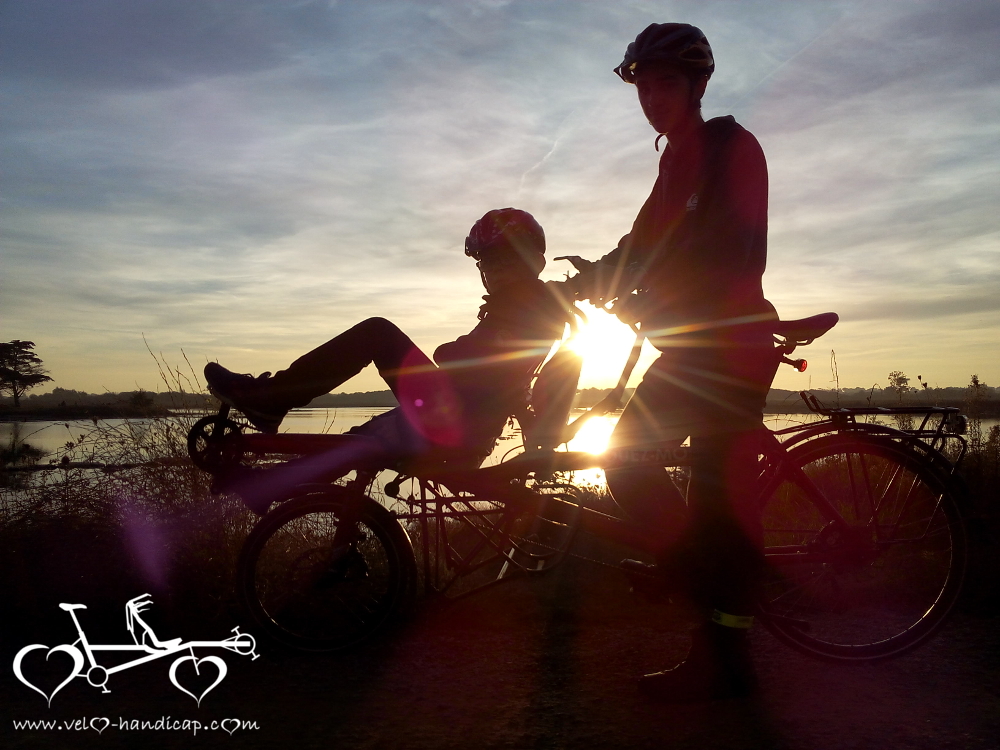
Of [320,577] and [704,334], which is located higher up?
[704,334]

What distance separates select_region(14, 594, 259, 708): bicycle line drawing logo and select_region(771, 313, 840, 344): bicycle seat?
2742mm

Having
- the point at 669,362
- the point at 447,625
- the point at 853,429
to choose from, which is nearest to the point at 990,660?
the point at 853,429

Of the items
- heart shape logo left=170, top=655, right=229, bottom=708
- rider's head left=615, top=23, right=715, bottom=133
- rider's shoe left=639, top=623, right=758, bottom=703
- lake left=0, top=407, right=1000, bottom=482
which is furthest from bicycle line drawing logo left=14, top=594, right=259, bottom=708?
rider's head left=615, top=23, right=715, bottom=133

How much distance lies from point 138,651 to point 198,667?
0.42 metres

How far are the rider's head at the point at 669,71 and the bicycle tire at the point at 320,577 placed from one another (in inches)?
85.8

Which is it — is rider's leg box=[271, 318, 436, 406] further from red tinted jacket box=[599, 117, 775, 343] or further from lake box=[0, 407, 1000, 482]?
red tinted jacket box=[599, 117, 775, 343]

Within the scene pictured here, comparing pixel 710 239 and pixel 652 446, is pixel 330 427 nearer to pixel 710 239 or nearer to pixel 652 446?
pixel 652 446

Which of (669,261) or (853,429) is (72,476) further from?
(853,429)

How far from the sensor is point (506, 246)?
3.75 metres

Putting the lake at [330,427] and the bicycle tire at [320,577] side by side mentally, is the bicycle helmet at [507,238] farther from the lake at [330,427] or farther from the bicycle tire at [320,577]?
the bicycle tire at [320,577]

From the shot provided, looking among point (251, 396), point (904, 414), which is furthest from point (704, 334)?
point (251, 396)

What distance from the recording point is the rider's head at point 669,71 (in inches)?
120

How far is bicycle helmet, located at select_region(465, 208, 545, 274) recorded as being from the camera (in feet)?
12.3

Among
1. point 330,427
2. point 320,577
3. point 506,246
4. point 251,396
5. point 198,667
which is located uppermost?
point 506,246
